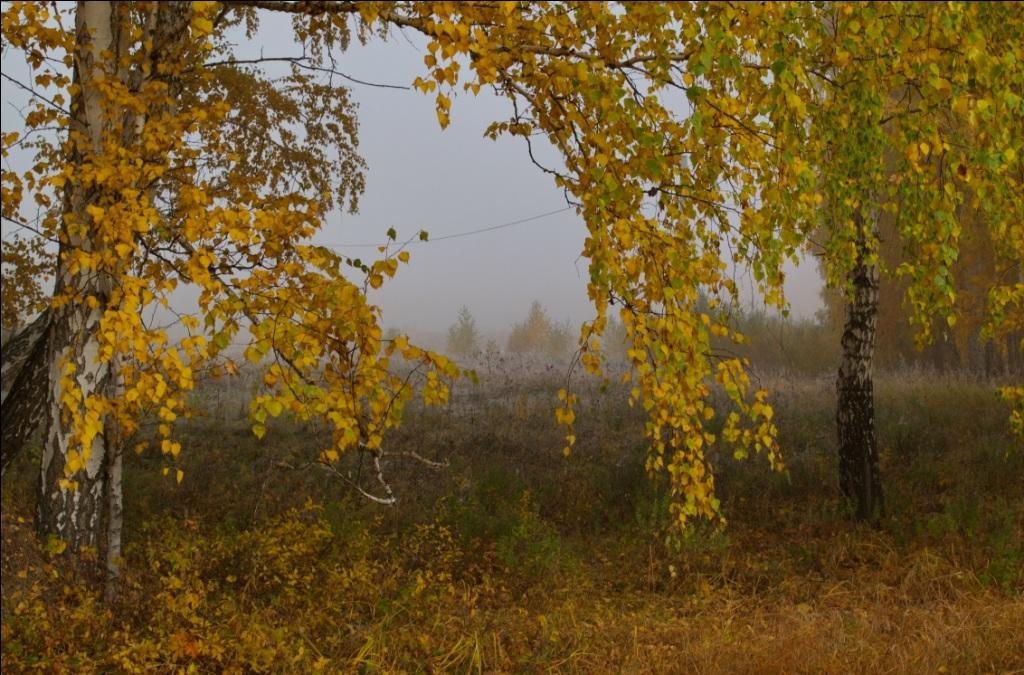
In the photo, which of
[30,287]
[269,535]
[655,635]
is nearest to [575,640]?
[655,635]

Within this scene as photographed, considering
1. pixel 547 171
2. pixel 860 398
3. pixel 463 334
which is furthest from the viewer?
pixel 463 334

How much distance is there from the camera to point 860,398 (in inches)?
358

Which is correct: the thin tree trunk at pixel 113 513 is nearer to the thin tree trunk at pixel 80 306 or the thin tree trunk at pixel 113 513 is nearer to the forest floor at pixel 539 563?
the forest floor at pixel 539 563

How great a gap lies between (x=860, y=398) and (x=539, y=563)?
4327mm

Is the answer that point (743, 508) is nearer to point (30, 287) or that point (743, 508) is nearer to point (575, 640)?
point (575, 640)

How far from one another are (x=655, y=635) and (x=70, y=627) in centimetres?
428

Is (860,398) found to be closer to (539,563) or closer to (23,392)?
(539,563)

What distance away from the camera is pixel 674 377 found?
4.57 meters

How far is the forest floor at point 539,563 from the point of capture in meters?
5.39

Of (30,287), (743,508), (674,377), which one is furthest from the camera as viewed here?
(30,287)

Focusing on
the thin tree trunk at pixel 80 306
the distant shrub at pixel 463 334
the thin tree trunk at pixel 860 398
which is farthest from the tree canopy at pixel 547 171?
the distant shrub at pixel 463 334

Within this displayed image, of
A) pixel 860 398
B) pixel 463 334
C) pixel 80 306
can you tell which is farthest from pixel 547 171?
pixel 463 334

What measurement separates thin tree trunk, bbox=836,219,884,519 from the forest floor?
0.39 meters

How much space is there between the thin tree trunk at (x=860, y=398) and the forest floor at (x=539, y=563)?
15.2 inches
